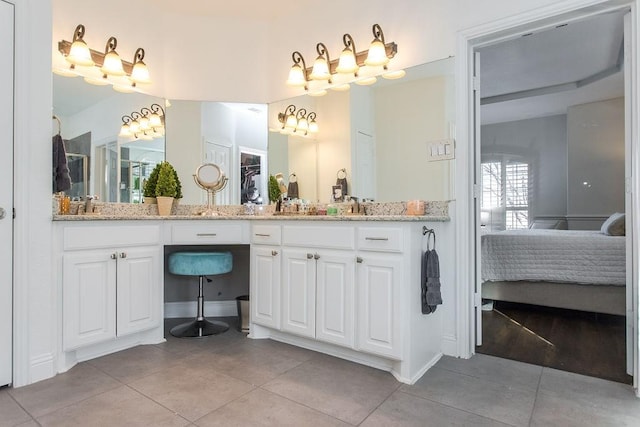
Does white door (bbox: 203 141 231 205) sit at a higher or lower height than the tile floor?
higher

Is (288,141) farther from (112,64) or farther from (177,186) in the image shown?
(112,64)

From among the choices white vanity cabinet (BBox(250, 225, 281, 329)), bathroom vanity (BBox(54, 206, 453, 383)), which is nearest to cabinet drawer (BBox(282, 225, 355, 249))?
bathroom vanity (BBox(54, 206, 453, 383))

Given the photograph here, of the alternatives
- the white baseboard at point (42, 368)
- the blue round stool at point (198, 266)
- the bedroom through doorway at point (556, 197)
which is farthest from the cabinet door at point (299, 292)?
the white baseboard at point (42, 368)

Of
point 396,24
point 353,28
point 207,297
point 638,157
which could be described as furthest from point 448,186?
point 207,297

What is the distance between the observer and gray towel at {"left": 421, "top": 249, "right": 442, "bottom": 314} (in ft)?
6.57

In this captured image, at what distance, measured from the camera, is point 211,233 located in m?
2.70

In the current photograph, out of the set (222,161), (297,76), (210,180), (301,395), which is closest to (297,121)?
(297,76)

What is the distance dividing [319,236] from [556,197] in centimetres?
566

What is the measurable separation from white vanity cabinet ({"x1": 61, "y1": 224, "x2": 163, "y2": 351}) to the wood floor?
221 centimetres

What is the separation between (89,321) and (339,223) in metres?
1.56

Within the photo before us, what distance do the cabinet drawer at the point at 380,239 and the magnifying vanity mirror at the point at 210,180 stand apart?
1.58 metres

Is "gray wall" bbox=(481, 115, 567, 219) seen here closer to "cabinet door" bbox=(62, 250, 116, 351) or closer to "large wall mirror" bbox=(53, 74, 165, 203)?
"large wall mirror" bbox=(53, 74, 165, 203)

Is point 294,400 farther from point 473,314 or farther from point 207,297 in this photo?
point 207,297

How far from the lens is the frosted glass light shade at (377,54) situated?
2.58 m
